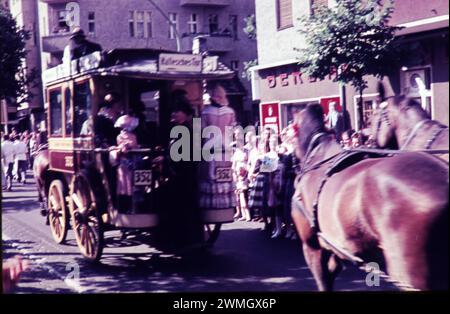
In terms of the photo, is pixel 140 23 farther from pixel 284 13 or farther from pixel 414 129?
pixel 414 129

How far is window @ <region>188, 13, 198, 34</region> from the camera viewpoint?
396 centimetres

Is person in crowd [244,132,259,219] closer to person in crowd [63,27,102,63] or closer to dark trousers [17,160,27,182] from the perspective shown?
person in crowd [63,27,102,63]

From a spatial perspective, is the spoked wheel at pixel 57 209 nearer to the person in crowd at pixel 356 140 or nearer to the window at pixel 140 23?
the window at pixel 140 23

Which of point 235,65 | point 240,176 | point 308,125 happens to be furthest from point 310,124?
point 240,176

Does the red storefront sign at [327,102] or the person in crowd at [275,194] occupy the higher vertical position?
the red storefront sign at [327,102]

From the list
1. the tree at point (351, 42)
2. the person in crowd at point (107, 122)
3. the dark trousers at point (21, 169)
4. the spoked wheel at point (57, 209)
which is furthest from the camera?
the dark trousers at point (21, 169)

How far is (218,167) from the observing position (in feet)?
13.7

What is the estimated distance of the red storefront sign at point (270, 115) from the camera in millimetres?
3779

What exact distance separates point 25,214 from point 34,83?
104 centimetres

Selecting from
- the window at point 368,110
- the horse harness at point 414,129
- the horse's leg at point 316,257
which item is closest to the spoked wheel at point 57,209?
the horse's leg at point 316,257

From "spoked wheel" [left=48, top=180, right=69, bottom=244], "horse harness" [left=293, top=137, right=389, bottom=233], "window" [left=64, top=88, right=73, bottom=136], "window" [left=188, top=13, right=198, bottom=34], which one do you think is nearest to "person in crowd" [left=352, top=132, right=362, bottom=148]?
"horse harness" [left=293, top=137, right=389, bottom=233]

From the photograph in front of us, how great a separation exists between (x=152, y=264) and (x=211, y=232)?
575mm

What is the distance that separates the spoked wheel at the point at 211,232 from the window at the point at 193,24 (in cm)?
157

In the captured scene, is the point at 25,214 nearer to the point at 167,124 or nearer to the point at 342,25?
the point at 167,124
